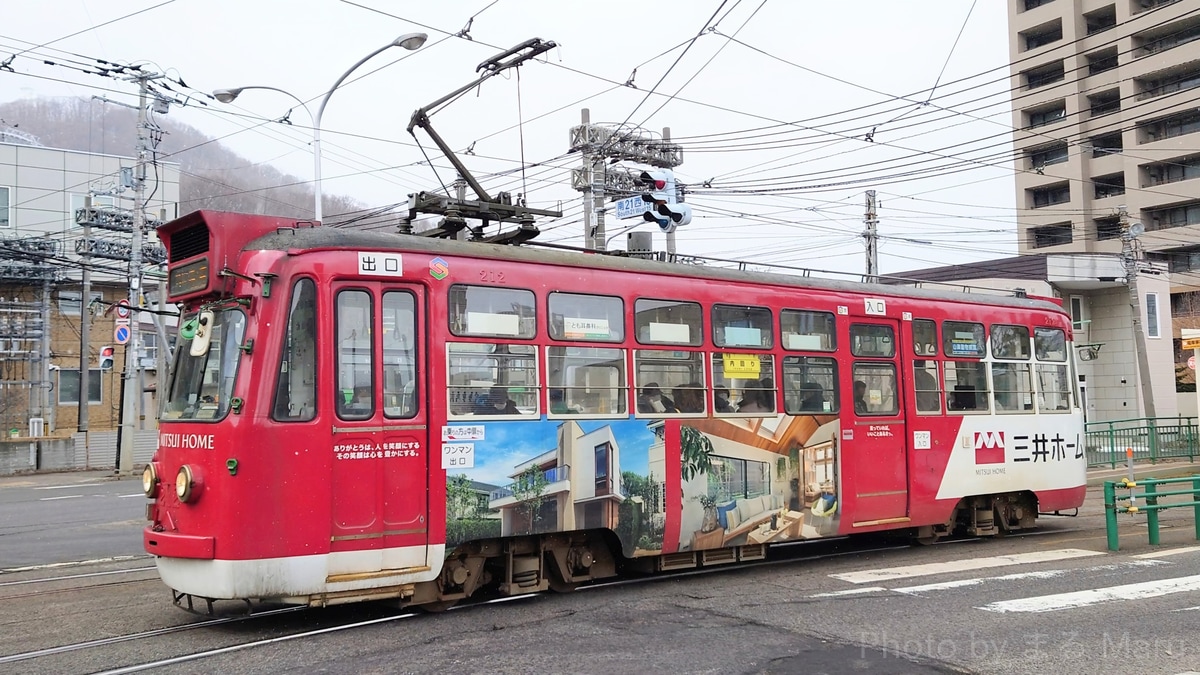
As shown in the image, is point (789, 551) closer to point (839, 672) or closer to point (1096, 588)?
point (1096, 588)

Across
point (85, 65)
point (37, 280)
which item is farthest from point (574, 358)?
point (37, 280)

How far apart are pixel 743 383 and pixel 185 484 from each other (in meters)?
5.40

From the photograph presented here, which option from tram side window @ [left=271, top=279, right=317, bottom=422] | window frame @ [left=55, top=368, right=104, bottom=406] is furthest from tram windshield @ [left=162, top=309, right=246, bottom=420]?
window frame @ [left=55, top=368, right=104, bottom=406]

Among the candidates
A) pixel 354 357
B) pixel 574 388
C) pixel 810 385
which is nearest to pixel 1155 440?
pixel 810 385

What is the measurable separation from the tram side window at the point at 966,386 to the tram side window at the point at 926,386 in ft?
0.66

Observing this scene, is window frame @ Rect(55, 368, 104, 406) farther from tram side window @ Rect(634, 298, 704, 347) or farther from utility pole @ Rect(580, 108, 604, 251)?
tram side window @ Rect(634, 298, 704, 347)

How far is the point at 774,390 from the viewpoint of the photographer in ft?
34.7

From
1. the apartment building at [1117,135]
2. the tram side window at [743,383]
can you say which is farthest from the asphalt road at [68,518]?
the apartment building at [1117,135]

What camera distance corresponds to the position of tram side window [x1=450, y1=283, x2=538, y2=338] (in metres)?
8.45

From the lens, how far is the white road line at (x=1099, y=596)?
8.59 m

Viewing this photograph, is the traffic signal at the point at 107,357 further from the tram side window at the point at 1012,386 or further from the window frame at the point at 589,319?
the tram side window at the point at 1012,386

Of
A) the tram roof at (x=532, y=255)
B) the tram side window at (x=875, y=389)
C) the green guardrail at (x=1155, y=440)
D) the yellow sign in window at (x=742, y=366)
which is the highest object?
the tram roof at (x=532, y=255)

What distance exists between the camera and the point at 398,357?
8102 millimetres

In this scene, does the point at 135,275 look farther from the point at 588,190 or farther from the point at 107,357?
the point at 588,190
